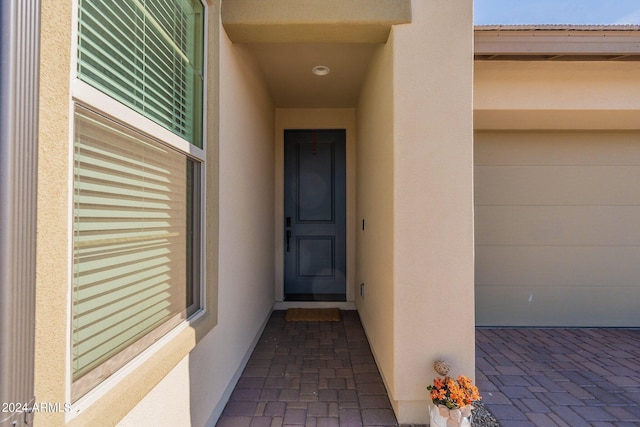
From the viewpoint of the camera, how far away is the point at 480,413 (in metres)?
1.97

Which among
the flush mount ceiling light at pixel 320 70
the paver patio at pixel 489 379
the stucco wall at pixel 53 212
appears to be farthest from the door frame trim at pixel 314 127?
the stucco wall at pixel 53 212

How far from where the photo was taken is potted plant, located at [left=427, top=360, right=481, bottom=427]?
66.3 inches

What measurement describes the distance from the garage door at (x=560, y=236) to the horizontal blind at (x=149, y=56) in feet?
9.77

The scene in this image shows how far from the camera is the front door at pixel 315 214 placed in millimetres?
4207

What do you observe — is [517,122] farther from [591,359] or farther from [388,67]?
[591,359]

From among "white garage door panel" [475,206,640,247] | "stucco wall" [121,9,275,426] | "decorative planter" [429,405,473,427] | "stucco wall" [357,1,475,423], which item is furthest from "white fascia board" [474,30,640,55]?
"decorative planter" [429,405,473,427]

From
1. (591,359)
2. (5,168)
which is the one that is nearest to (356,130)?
(591,359)

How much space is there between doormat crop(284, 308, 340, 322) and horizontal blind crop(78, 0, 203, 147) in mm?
2566

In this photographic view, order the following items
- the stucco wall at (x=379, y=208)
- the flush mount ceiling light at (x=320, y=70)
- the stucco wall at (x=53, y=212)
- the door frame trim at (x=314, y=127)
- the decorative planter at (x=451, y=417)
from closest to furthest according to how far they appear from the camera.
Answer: the stucco wall at (x=53, y=212), the decorative planter at (x=451, y=417), the stucco wall at (x=379, y=208), the flush mount ceiling light at (x=320, y=70), the door frame trim at (x=314, y=127)

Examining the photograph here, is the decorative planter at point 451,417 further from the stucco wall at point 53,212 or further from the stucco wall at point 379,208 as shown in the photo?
the stucco wall at point 53,212

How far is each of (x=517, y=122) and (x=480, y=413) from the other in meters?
2.69

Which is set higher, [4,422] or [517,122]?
[517,122]

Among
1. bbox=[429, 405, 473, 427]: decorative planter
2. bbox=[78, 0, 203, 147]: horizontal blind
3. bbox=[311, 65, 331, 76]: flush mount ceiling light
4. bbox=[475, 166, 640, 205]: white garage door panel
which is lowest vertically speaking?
bbox=[429, 405, 473, 427]: decorative planter

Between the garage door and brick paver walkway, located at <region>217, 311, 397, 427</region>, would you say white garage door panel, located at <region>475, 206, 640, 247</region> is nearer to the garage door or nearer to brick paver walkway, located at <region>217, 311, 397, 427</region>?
the garage door
